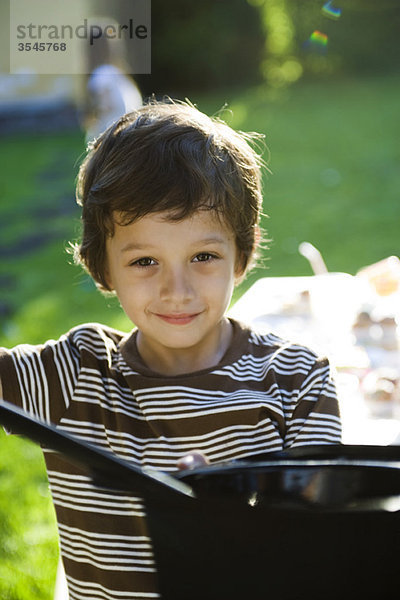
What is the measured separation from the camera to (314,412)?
103cm

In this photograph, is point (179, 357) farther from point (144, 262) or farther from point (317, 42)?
point (317, 42)

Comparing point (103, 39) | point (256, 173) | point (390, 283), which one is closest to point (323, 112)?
point (103, 39)

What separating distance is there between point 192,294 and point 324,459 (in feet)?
1.40

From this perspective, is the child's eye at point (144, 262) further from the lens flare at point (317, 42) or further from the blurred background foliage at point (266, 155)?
the lens flare at point (317, 42)

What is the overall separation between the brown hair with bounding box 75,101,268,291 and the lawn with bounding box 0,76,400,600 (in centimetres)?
38

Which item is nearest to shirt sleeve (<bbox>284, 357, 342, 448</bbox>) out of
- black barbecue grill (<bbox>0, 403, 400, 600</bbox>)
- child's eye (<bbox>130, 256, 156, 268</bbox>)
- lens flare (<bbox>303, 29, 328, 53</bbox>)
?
child's eye (<bbox>130, 256, 156, 268</bbox>)

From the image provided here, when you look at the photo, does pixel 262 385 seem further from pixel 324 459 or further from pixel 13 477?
pixel 13 477

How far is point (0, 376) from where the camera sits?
40.8 inches

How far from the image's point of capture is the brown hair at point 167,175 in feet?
3.49

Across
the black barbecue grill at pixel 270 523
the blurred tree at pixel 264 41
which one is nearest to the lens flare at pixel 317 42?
the blurred tree at pixel 264 41

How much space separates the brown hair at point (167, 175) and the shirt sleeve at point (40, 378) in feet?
0.65

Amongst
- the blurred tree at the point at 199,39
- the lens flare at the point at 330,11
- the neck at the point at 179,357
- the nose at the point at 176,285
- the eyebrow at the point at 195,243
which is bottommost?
the neck at the point at 179,357

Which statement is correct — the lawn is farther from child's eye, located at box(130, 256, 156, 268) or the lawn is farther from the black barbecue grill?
the black barbecue grill

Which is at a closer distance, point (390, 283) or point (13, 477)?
point (390, 283)
